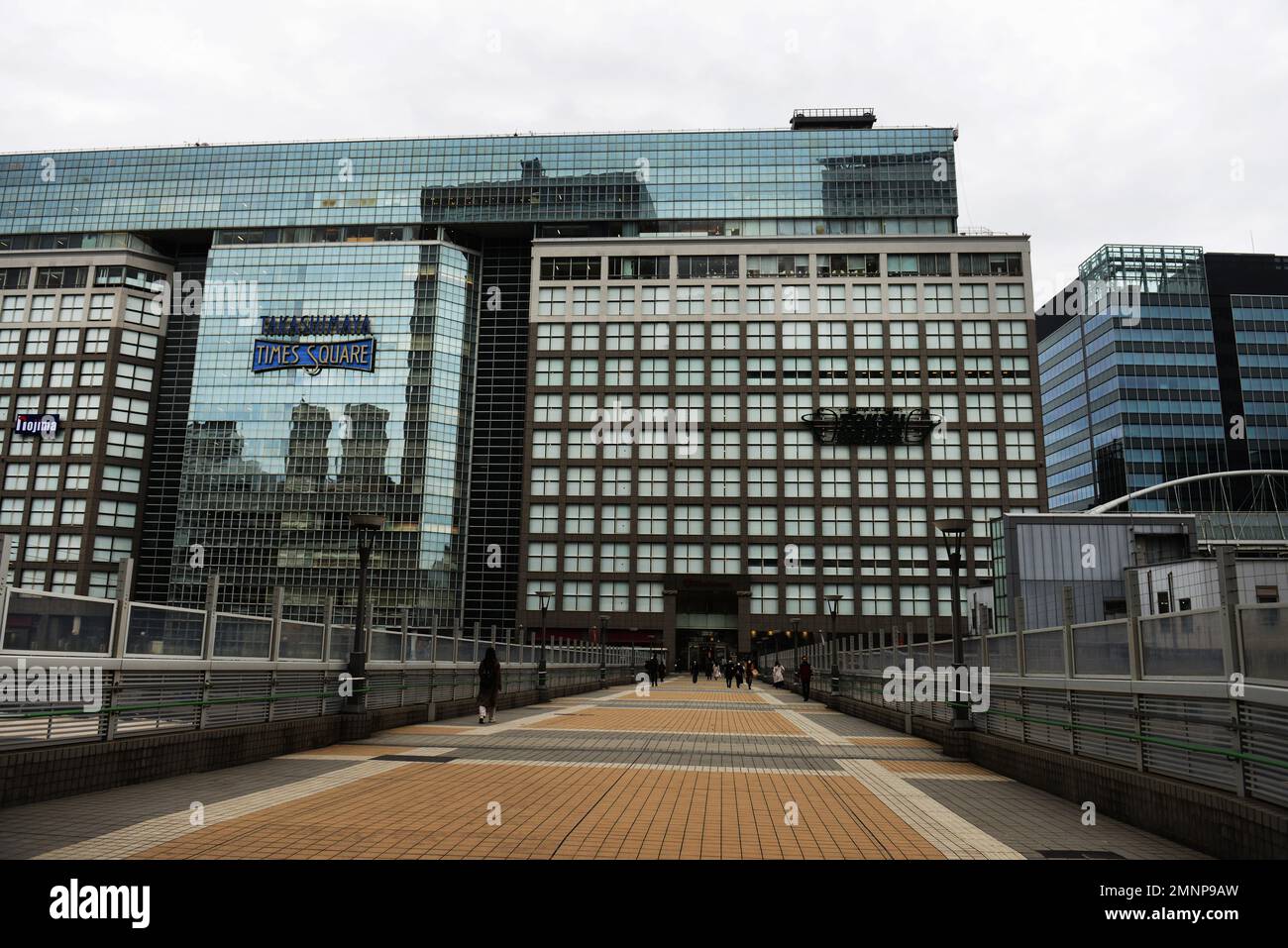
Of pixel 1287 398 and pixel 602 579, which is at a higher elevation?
pixel 1287 398

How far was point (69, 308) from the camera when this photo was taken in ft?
321

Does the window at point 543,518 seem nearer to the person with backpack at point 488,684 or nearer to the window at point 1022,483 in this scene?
the window at point 1022,483

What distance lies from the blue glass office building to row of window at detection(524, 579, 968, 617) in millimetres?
7537

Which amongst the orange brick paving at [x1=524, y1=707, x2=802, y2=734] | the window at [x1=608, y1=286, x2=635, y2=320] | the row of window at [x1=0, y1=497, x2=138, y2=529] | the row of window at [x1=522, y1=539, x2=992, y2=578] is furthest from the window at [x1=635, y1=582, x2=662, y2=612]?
the orange brick paving at [x1=524, y1=707, x2=802, y2=734]

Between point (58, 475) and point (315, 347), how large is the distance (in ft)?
98.0

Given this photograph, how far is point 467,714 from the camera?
74.2 feet

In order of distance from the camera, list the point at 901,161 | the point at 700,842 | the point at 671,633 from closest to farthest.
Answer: the point at 700,842 → the point at 671,633 → the point at 901,161

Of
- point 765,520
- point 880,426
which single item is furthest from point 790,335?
point 765,520

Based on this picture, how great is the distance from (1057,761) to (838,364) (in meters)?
82.3

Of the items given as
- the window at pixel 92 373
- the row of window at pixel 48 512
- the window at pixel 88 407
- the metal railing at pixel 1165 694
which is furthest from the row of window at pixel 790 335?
the metal railing at pixel 1165 694

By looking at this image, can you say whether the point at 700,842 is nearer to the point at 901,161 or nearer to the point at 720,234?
the point at 720,234

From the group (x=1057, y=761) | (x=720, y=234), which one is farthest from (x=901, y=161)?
(x=1057, y=761)

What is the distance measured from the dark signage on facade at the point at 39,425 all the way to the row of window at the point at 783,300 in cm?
5206

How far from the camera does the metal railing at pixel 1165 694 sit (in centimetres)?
691
